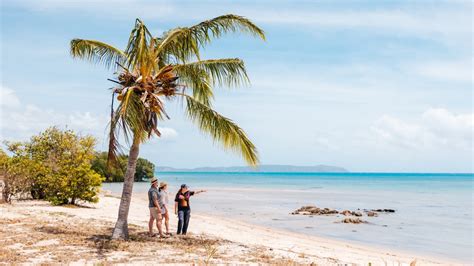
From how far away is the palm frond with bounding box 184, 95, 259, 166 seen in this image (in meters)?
11.8

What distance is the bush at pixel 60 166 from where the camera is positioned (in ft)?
65.9

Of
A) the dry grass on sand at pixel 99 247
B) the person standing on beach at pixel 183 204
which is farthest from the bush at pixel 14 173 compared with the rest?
the person standing on beach at pixel 183 204

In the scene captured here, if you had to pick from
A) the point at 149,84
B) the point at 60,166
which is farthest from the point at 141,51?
the point at 60,166

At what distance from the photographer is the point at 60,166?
20.6m

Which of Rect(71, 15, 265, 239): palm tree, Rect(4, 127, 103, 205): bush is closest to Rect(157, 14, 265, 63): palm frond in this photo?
Rect(71, 15, 265, 239): palm tree

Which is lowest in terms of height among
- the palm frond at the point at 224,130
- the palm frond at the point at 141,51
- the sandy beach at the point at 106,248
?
the sandy beach at the point at 106,248

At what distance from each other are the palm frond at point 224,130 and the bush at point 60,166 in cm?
982

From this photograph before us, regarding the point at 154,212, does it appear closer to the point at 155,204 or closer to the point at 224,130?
the point at 155,204

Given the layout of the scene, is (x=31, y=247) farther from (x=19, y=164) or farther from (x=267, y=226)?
(x=267, y=226)

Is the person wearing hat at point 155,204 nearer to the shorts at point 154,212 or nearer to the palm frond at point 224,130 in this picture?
the shorts at point 154,212

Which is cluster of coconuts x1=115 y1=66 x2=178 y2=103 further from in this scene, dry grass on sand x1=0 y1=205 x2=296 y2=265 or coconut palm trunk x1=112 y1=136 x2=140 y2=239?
dry grass on sand x1=0 y1=205 x2=296 y2=265

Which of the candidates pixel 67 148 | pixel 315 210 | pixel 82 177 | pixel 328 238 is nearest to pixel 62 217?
pixel 82 177

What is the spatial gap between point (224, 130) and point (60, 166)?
1133 cm

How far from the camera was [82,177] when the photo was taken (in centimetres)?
2011
